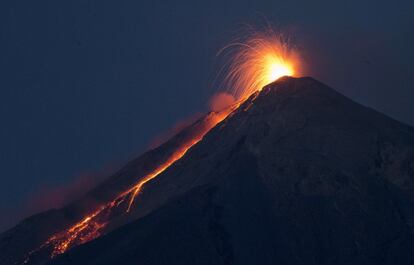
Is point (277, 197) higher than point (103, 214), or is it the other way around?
point (103, 214)

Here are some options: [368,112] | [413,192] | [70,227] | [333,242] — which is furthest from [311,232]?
[70,227]

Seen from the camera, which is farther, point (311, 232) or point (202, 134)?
point (202, 134)

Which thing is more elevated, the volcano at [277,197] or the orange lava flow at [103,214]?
the orange lava flow at [103,214]

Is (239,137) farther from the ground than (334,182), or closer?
farther from the ground

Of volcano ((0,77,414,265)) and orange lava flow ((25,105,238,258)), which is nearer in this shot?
volcano ((0,77,414,265))

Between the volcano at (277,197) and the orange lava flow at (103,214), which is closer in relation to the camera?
the volcano at (277,197)

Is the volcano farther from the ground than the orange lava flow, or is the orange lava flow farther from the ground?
the orange lava flow

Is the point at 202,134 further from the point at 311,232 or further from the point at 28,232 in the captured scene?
the point at 311,232

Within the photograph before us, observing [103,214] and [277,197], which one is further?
[103,214]
